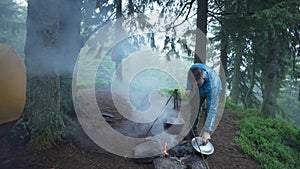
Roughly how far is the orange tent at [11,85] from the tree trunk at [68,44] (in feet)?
2.38

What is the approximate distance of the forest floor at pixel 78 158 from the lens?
98.0 inches

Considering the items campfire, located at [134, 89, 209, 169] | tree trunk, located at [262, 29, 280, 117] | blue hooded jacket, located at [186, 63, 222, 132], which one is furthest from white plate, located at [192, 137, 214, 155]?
tree trunk, located at [262, 29, 280, 117]

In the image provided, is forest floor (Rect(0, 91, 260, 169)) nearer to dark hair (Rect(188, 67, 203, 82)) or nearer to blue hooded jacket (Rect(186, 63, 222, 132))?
blue hooded jacket (Rect(186, 63, 222, 132))

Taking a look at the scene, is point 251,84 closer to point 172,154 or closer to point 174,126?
point 174,126

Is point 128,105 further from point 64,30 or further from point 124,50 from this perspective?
point 124,50

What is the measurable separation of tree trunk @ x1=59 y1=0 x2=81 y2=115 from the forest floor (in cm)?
94

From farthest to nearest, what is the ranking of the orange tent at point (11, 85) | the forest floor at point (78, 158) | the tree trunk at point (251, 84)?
1. the tree trunk at point (251, 84)
2. the orange tent at point (11, 85)
3. the forest floor at point (78, 158)

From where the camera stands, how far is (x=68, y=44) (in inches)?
161

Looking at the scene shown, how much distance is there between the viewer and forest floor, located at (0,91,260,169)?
2488mm

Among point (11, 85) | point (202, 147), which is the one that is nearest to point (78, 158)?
point (202, 147)

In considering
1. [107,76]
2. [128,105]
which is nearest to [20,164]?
[128,105]

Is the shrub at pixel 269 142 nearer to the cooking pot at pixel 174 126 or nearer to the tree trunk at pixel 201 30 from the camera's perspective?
the cooking pot at pixel 174 126

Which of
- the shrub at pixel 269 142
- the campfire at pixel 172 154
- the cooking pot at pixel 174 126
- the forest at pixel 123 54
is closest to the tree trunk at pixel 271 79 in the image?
the forest at pixel 123 54

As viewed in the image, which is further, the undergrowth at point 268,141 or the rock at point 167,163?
the undergrowth at point 268,141
